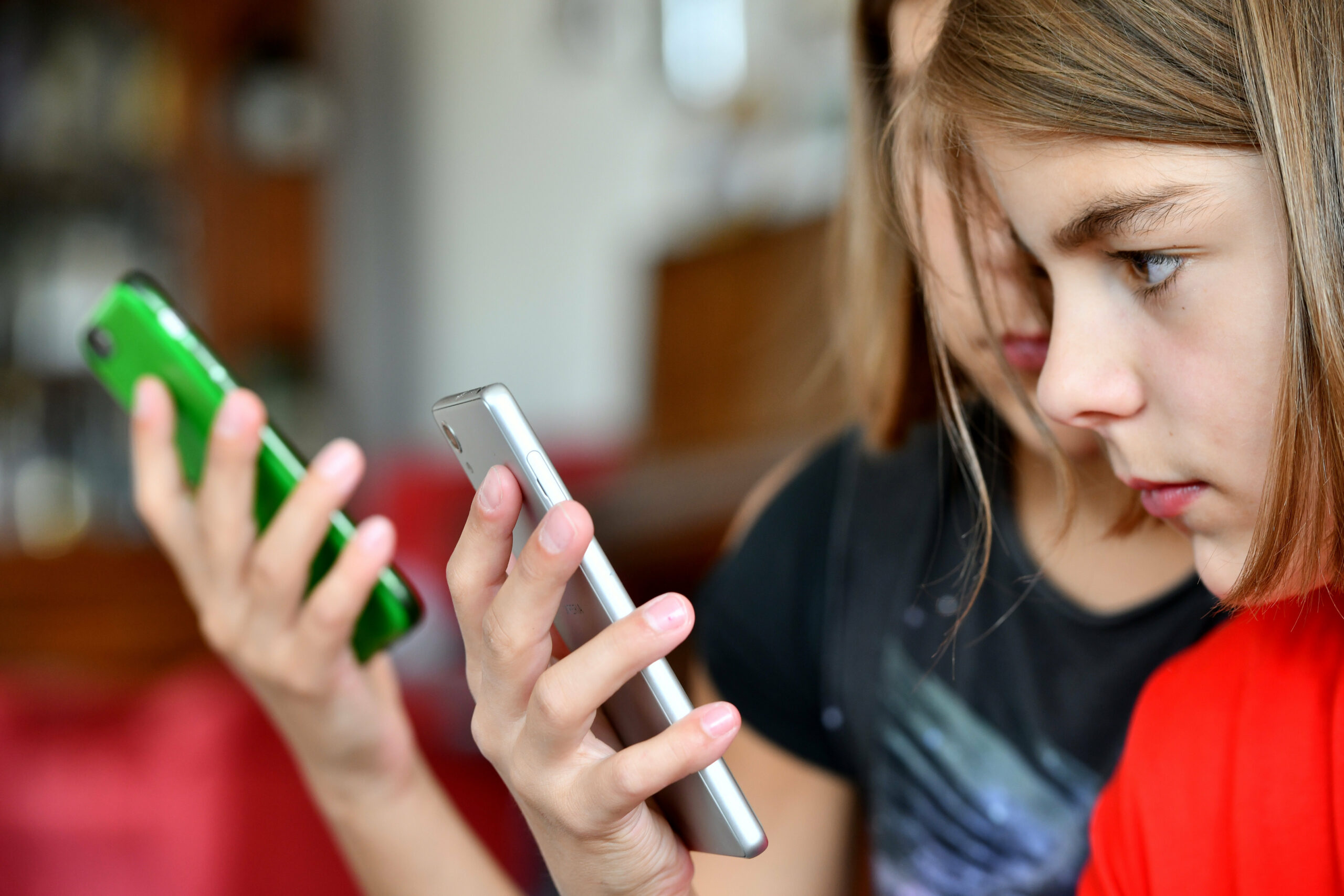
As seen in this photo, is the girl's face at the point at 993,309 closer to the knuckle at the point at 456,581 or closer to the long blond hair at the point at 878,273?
the long blond hair at the point at 878,273

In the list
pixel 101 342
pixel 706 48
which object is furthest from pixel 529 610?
pixel 706 48

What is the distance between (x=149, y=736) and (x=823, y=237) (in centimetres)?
107

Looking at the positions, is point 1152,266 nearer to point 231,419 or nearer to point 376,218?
point 231,419

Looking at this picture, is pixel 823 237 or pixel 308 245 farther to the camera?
pixel 308 245

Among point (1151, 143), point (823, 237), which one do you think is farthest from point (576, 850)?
point (823, 237)

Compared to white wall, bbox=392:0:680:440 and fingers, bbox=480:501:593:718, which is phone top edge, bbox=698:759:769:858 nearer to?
fingers, bbox=480:501:593:718

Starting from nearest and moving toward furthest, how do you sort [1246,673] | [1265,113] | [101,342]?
[1265,113] < [1246,673] < [101,342]

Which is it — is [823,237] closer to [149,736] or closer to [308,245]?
[149,736]

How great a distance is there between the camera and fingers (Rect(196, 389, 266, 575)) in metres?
0.68

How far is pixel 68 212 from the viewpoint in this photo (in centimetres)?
276

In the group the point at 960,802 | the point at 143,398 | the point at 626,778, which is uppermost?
the point at 143,398

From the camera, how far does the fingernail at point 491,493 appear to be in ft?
1.58

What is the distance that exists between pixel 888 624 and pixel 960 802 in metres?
0.12

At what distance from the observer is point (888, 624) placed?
2.40 feet
